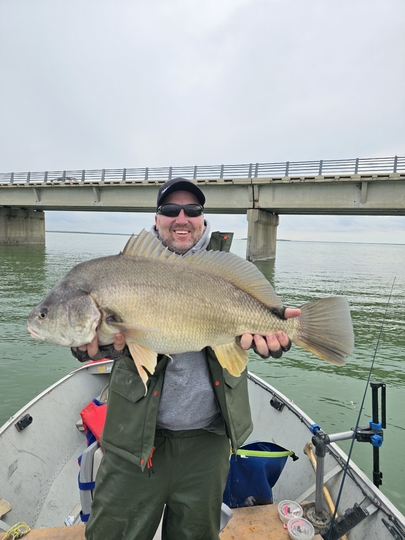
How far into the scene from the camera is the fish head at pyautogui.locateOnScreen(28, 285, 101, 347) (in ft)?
7.53

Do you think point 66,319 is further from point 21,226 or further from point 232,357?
point 21,226

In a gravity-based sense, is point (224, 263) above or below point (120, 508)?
above

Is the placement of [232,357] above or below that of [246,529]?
above

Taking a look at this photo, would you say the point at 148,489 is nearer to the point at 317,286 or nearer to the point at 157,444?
the point at 157,444

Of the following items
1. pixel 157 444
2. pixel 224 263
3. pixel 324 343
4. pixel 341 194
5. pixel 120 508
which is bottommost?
pixel 120 508

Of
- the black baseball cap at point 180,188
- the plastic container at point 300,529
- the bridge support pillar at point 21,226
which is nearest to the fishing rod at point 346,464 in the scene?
the plastic container at point 300,529

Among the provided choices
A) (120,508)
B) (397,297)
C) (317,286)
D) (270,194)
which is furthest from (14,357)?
(270,194)

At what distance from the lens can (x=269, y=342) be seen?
249 cm

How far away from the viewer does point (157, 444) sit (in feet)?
7.83

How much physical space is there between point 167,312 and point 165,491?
125 cm

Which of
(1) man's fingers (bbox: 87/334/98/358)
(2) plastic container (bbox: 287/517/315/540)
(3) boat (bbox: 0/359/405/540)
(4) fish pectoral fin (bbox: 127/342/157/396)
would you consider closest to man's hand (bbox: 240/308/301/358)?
(4) fish pectoral fin (bbox: 127/342/157/396)

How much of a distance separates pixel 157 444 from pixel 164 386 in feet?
1.30

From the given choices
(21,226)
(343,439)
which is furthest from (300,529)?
(21,226)

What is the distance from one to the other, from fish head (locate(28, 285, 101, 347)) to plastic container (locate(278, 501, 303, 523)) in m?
2.57
